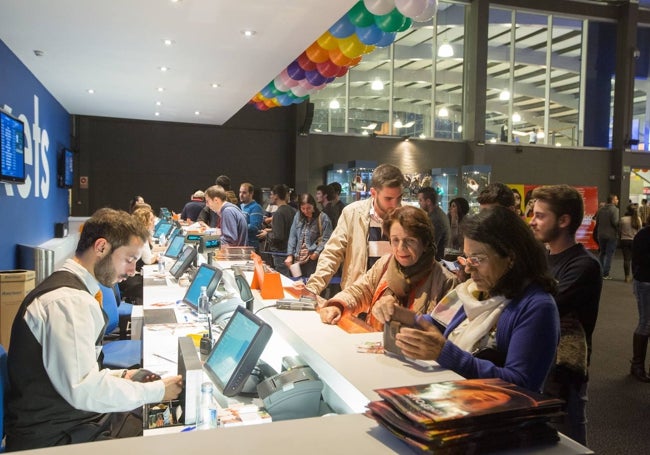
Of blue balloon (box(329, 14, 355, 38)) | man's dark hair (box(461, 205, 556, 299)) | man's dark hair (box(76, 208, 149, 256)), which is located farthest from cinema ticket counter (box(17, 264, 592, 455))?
blue balloon (box(329, 14, 355, 38))

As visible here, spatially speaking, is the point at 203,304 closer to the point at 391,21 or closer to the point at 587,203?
the point at 391,21

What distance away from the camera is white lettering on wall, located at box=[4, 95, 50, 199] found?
275 inches

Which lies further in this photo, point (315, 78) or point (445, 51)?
point (445, 51)

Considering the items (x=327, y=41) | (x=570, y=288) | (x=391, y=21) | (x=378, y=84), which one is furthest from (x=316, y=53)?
(x=378, y=84)

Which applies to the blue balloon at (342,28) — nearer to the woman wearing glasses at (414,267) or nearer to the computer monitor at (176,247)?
the computer monitor at (176,247)

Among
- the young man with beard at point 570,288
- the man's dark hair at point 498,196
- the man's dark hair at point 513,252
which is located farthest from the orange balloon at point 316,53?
the man's dark hair at point 513,252

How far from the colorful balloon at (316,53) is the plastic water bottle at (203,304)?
3277mm

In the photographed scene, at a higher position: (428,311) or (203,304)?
(428,311)

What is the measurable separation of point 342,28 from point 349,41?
0.95 ft

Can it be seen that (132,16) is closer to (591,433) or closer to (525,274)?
(525,274)

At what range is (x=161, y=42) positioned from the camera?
5512 millimetres

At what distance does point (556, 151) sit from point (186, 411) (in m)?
14.5

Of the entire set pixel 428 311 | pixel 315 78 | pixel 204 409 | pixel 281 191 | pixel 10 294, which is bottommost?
pixel 10 294

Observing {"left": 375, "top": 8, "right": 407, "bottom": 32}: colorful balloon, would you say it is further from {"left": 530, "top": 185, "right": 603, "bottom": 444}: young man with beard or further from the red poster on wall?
the red poster on wall
